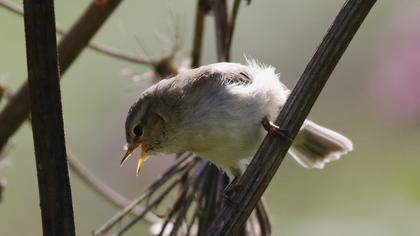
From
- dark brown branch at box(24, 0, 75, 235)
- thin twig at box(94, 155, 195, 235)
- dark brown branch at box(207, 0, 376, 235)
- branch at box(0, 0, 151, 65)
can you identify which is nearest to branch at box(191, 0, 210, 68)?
branch at box(0, 0, 151, 65)

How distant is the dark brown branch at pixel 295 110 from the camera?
1.67 metres

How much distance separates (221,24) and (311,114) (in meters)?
1.22

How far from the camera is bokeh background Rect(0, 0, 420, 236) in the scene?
8.91 ft

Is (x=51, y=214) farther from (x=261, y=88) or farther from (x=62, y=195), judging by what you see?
(x=261, y=88)

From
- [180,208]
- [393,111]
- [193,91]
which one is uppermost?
[393,111]

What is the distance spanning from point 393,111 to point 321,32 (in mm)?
1542

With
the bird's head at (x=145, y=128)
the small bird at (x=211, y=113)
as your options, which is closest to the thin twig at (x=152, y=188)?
the small bird at (x=211, y=113)

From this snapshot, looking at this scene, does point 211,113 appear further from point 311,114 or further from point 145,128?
point 311,114

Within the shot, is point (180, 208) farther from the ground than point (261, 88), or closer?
closer

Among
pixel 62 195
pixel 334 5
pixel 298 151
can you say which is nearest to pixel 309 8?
pixel 334 5

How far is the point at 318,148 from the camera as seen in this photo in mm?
3152

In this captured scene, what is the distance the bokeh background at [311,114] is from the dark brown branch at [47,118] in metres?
1.04

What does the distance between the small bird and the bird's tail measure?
9cm

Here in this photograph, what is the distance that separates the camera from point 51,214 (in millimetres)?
1565
